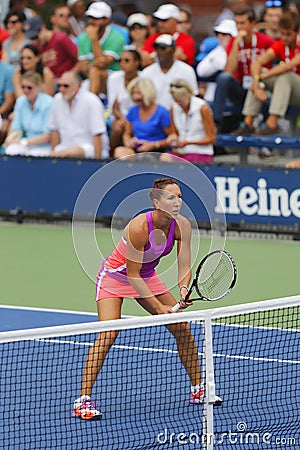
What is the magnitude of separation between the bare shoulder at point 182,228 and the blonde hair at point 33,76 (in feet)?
24.2

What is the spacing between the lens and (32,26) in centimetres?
1695

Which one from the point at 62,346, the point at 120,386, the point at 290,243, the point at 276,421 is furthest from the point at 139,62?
the point at 276,421

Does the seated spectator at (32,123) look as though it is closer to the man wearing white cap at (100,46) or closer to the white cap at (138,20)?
the man wearing white cap at (100,46)

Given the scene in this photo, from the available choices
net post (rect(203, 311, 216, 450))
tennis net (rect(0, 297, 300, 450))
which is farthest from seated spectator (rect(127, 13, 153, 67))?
net post (rect(203, 311, 216, 450))

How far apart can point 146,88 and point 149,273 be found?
643 cm

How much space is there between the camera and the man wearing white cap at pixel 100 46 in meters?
15.1

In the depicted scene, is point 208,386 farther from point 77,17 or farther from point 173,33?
point 77,17

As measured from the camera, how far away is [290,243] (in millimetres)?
12547

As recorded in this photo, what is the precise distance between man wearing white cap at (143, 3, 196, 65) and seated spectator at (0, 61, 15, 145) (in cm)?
190

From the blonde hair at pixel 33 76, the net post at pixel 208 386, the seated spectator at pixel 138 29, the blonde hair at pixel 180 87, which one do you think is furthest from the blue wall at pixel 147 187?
the net post at pixel 208 386

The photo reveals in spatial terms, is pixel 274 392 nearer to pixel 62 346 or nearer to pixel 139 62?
pixel 62 346

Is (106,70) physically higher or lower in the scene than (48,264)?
higher

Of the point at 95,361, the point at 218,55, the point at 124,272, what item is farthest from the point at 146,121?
the point at 95,361

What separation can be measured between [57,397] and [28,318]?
98.3 inches
